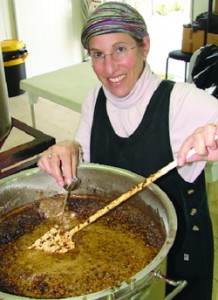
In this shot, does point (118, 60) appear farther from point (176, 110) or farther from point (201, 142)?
point (201, 142)

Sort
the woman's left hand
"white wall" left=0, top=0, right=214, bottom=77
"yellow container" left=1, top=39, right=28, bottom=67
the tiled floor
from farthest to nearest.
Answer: "white wall" left=0, top=0, right=214, bottom=77, "yellow container" left=1, top=39, right=28, bottom=67, the tiled floor, the woman's left hand

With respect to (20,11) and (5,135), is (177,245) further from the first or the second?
(20,11)

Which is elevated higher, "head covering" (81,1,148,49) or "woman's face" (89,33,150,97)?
"head covering" (81,1,148,49)

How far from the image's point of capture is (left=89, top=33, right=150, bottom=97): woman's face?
1.05 meters

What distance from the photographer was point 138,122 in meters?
1.16

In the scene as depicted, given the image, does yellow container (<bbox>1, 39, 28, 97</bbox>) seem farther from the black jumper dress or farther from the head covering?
the head covering

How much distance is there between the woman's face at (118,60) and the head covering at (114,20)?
0.02m

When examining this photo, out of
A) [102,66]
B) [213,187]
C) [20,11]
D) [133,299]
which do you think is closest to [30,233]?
[133,299]

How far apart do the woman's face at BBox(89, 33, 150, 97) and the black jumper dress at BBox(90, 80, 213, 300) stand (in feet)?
0.31

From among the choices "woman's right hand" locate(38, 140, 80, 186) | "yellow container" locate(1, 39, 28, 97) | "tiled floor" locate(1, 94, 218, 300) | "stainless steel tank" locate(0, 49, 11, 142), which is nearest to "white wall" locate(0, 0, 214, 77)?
"yellow container" locate(1, 39, 28, 97)

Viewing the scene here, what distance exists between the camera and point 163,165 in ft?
3.72

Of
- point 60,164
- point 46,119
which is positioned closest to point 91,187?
point 60,164

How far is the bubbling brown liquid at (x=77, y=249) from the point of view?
84 cm

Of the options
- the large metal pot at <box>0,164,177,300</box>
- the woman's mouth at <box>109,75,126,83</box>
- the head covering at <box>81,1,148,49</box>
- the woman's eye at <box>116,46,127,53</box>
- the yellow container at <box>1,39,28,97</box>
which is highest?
the head covering at <box>81,1,148,49</box>
